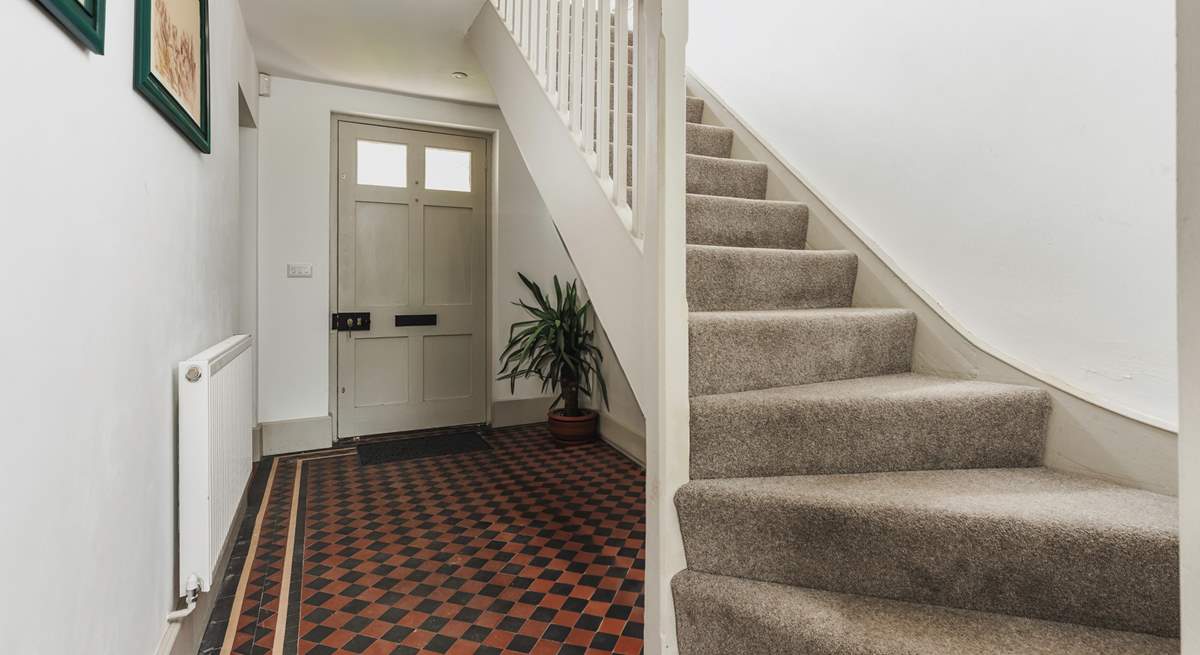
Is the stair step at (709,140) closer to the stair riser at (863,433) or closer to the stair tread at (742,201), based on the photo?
the stair tread at (742,201)

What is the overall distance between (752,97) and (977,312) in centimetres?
152

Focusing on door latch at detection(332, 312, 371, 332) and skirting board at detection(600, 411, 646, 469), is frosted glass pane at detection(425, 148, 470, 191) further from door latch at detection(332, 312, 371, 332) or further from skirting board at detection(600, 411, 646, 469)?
skirting board at detection(600, 411, 646, 469)

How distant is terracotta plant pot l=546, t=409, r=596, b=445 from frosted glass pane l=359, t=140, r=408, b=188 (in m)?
2.04

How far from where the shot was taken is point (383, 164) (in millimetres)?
4172

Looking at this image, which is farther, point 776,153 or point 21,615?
point 776,153

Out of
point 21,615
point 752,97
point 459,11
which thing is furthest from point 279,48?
point 21,615

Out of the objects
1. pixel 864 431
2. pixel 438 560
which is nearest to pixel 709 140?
pixel 864 431

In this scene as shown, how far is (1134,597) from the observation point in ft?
3.47

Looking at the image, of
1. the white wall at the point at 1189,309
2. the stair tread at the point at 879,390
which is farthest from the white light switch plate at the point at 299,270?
the white wall at the point at 1189,309

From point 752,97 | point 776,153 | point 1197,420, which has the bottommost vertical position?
A: point 1197,420

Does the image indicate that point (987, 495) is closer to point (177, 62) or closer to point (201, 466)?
point (201, 466)

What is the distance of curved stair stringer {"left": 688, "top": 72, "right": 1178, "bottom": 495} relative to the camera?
4.31 feet

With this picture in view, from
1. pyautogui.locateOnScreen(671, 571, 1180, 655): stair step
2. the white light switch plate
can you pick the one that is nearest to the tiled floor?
pyautogui.locateOnScreen(671, 571, 1180, 655): stair step

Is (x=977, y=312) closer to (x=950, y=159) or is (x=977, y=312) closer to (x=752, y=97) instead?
(x=950, y=159)
